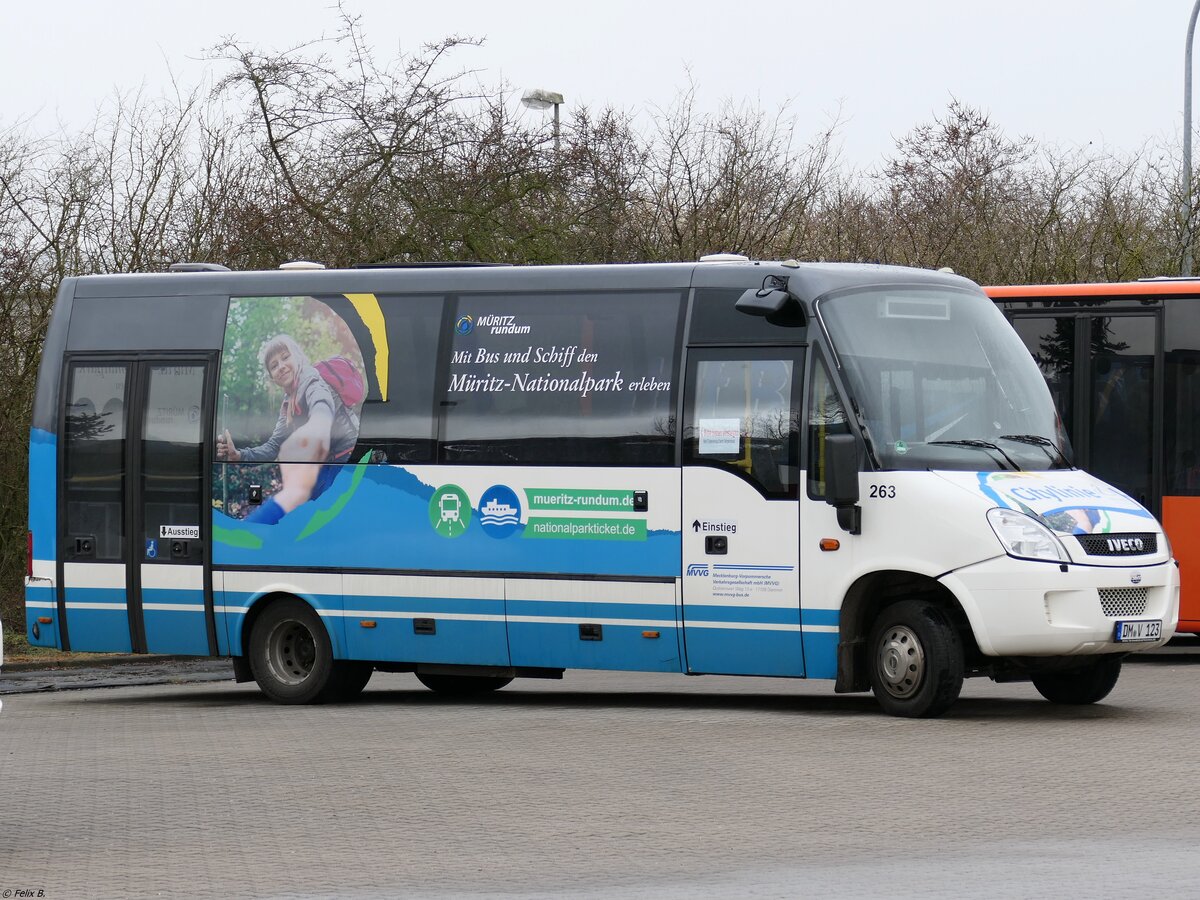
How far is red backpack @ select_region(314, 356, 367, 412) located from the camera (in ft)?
47.5

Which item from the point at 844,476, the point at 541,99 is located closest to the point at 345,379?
the point at 844,476

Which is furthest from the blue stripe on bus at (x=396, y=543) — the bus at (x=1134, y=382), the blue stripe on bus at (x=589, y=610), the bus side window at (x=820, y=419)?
the bus at (x=1134, y=382)

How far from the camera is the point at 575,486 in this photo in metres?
13.6

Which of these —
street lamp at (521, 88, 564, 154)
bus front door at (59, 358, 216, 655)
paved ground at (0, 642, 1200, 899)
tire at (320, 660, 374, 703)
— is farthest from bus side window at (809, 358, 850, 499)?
street lamp at (521, 88, 564, 154)

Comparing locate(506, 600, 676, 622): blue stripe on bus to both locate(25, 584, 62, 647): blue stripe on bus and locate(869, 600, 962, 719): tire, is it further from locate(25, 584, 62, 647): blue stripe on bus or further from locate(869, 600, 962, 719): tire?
locate(25, 584, 62, 647): blue stripe on bus

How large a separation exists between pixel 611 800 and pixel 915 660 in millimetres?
3603

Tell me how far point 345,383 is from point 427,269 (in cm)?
105

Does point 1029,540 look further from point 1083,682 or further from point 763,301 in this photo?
point 763,301

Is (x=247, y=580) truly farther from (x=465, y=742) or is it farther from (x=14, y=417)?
(x=14, y=417)

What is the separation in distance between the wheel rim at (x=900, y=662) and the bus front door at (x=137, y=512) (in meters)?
5.24

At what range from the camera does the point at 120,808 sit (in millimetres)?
9562

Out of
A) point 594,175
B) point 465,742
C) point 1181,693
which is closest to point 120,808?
point 465,742

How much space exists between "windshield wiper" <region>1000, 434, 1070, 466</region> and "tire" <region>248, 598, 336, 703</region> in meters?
5.26

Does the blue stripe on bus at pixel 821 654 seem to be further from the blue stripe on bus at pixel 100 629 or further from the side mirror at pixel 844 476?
the blue stripe on bus at pixel 100 629
